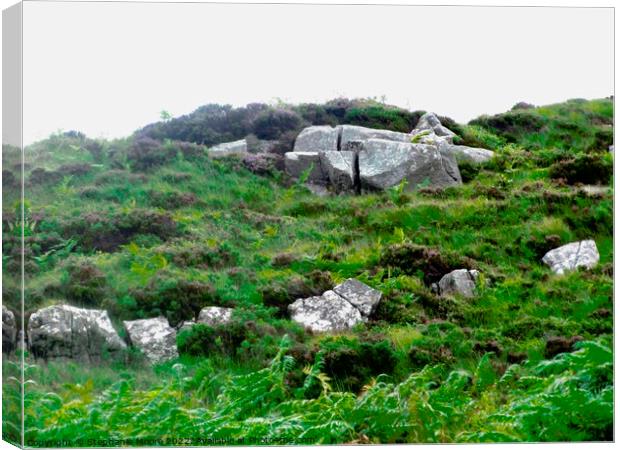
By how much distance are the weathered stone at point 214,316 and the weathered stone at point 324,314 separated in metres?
0.70

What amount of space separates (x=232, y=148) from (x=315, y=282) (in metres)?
2.05

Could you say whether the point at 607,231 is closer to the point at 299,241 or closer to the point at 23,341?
the point at 299,241

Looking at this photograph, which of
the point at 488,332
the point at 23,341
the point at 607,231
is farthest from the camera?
the point at 607,231

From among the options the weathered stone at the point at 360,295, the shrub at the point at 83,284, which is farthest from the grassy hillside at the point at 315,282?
the weathered stone at the point at 360,295

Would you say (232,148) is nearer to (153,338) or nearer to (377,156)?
(377,156)

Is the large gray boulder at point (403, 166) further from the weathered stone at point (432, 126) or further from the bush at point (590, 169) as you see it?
the bush at point (590, 169)

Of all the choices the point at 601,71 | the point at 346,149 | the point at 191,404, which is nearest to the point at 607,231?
the point at 601,71

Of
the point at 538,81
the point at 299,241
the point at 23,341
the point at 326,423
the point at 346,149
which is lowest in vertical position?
the point at 326,423

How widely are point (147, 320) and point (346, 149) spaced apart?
339cm

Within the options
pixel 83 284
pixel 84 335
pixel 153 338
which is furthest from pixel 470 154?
pixel 84 335

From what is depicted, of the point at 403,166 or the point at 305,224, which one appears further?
the point at 403,166

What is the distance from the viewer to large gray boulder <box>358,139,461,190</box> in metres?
13.0

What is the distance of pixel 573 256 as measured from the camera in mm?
12758

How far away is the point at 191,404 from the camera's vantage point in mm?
11203
